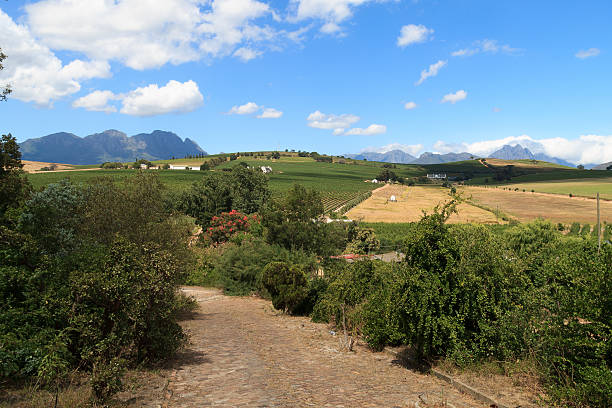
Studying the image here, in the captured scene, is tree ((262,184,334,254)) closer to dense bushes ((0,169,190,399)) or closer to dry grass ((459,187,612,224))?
dense bushes ((0,169,190,399))

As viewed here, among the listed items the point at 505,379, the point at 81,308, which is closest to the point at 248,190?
the point at 81,308

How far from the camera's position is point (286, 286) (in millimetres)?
17938

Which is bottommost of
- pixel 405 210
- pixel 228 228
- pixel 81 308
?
pixel 405 210

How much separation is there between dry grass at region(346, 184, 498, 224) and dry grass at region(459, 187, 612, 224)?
4.58 meters

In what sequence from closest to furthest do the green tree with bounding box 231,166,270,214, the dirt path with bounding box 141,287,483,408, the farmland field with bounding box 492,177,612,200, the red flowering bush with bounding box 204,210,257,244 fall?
1. the dirt path with bounding box 141,287,483,408
2. the red flowering bush with bounding box 204,210,257,244
3. the green tree with bounding box 231,166,270,214
4. the farmland field with bounding box 492,177,612,200

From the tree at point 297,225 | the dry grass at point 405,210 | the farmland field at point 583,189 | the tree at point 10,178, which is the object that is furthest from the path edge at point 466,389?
the farmland field at point 583,189

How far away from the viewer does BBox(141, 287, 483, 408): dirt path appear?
7.05 m

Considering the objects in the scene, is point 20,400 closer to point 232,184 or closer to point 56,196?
point 56,196

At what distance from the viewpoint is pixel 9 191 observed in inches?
473

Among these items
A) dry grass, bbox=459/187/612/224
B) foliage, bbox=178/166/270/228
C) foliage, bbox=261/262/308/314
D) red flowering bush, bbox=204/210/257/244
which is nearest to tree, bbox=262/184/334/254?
foliage, bbox=261/262/308/314

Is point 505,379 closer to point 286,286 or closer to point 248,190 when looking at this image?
point 286,286

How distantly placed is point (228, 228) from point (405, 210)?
52.1 m

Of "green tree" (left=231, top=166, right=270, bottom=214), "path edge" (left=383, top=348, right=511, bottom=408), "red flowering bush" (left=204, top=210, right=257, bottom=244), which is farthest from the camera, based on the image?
"green tree" (left=231, top=166, right=270, bottom=214)

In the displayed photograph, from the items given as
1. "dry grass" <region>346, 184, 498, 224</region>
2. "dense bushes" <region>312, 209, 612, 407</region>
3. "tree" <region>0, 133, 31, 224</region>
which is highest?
"tree" <region>0, 133, 31, 224</region>
